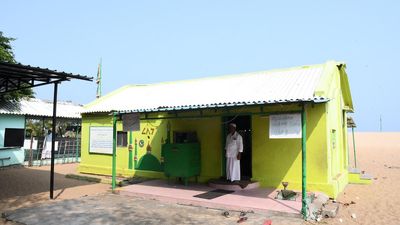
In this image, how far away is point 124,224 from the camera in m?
6.75

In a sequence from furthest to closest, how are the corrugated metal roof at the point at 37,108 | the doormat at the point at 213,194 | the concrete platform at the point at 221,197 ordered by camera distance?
the corrugated metal roof at the point at 37,108
the doormat at the point at 213,194
the concrete platform at the point at 221,197

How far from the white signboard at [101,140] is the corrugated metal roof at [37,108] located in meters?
2.03

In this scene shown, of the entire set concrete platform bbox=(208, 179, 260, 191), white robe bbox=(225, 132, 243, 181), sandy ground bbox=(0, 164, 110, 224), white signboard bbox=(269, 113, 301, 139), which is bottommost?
sandy ground bbox=(0, 164, 110, 224)

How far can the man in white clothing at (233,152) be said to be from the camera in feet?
32.1

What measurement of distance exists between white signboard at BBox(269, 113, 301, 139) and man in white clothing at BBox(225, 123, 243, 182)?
1.99 m

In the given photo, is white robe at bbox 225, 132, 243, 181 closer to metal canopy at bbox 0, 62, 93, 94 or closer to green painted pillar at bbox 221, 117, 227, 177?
green painted pillar at bbox 221, 117, 227, 177

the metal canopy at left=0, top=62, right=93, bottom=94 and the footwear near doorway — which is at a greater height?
the metal canopy at left=0, top=62, right=93, bottom=94

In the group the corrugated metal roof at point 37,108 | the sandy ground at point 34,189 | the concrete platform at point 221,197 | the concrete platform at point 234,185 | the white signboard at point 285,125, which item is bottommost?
the sandy ground at point 34,189

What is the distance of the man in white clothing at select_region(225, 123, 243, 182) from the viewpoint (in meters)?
9.79

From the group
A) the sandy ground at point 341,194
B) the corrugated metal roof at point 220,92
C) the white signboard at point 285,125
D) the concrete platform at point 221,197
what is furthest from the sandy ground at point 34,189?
the white signboard at point 285,125

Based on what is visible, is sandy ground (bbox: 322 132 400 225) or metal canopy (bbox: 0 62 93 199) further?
metal canopy (bbox: 0 62 93 199)

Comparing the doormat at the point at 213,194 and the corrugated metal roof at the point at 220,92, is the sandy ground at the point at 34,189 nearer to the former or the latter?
the corrugated metal roof at the point at 220,92

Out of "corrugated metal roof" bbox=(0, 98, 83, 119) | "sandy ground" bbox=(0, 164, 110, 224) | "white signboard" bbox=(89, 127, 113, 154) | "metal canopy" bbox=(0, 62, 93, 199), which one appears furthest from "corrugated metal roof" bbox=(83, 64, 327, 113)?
"corrugated metal roof" bbox=(0, 98, 83, 119)

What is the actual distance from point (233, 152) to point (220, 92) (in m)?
2.43
